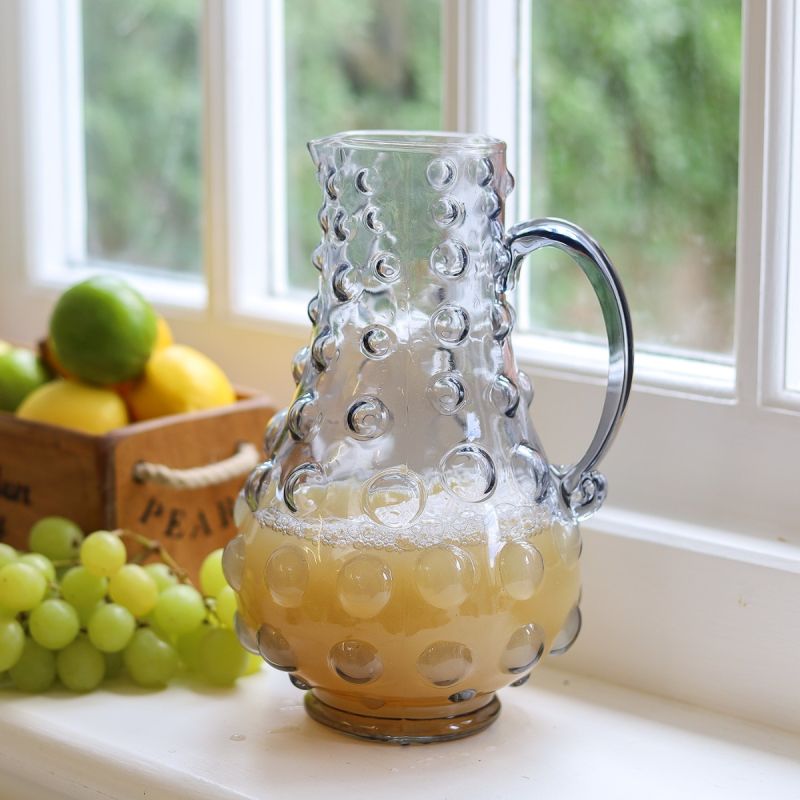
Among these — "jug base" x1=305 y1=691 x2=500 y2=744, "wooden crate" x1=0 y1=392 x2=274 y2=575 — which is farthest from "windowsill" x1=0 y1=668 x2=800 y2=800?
"wooden crate" x1=0 y1=392 x2=274 y2=575

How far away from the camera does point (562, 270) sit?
3.56 ft

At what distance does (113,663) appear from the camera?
877 mm

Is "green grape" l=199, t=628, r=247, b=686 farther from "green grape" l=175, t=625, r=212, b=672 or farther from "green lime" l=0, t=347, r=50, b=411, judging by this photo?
"green lime" l=0, t=347, r=50, b=411

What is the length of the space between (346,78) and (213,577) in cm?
82

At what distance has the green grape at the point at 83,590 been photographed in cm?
86

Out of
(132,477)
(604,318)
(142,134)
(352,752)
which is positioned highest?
(142,134)

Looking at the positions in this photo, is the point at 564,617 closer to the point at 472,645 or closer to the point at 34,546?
→ the point at 472,645

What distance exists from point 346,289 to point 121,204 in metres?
0.71

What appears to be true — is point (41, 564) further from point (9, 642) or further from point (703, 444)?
point (703, 444)

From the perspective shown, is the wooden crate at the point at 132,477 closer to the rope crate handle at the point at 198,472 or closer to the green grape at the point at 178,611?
the rope crate handle at the point at 198,472

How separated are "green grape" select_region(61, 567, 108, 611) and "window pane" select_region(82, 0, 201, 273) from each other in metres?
0.53

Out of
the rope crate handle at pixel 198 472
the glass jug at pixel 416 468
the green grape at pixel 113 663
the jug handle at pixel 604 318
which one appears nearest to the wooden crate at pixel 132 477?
the rope crate handle at pixel 198 472

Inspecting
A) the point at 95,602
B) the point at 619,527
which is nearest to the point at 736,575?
the point at 619,527

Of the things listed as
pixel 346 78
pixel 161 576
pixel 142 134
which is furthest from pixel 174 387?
pixel 346 78
